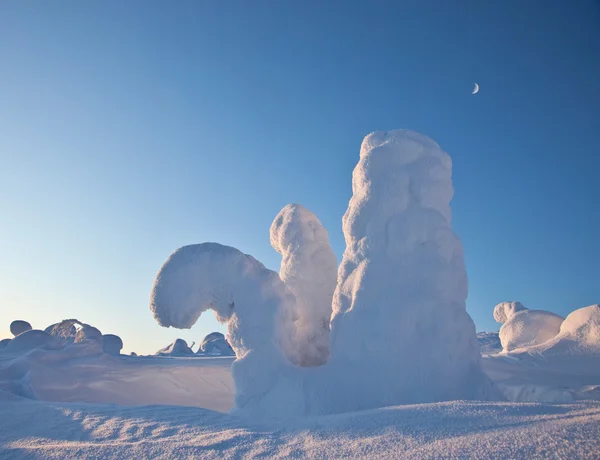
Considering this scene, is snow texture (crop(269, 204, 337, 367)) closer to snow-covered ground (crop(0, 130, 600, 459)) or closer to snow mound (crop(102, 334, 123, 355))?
snow-covered ground (crop(0, 130, 600, 459))

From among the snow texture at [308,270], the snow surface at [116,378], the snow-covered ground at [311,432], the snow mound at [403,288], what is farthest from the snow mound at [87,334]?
the snow mound at [403,288]

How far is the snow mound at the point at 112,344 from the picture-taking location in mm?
15524

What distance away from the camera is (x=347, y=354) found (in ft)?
19.4

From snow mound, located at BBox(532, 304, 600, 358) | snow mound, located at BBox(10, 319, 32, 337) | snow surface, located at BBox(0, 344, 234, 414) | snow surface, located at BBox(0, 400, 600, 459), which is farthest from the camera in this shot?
snow mound, located at BBox(10, 319, 32, 337)

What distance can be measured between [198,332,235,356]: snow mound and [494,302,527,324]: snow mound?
1492 centimetres

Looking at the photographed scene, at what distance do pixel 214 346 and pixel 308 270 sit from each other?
18002 mm

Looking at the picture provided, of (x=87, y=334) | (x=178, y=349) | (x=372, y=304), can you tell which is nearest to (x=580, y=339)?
(x=372, y=304)

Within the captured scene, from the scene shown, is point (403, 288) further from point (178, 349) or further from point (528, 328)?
point (178, 349)

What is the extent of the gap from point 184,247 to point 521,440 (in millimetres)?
5249

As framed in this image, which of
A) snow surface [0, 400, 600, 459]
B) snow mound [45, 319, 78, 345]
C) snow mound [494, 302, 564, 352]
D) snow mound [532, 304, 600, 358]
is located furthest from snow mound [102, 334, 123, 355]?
snow mound [532, 304, 600, 358]

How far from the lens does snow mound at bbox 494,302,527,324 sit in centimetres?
1181

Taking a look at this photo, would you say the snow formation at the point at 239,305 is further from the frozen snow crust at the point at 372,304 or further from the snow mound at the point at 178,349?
the snow mound at the point at 178,349

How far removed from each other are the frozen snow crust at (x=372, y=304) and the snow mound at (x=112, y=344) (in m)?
10.9

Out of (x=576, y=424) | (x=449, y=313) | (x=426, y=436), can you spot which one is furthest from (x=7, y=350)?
(x=576, y=424)
